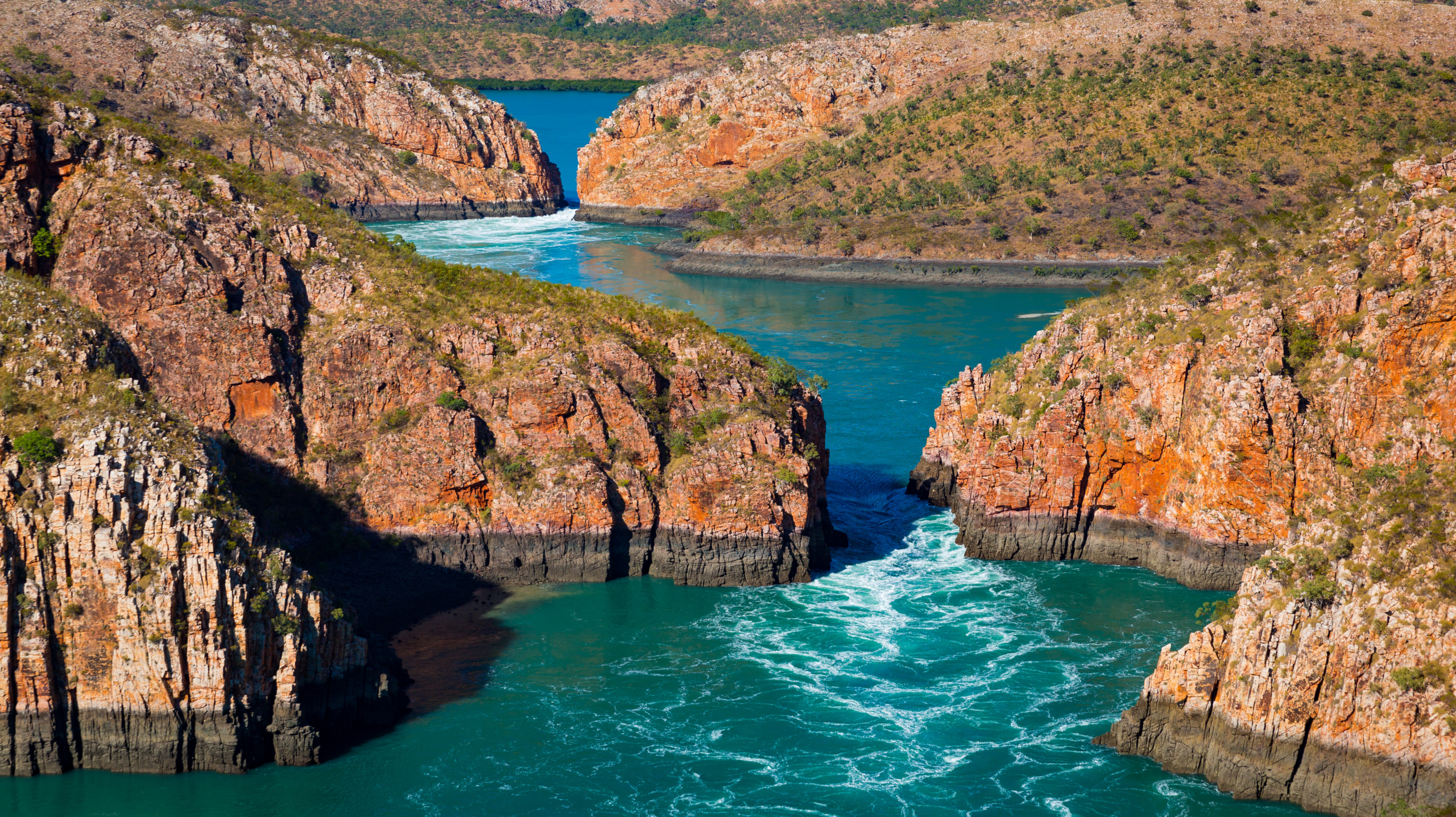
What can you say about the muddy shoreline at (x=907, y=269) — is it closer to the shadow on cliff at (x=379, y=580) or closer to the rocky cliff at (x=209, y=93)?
the rocky cliff at (x=209, y=93)

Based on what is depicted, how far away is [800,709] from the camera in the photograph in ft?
160

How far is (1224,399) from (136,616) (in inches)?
1692

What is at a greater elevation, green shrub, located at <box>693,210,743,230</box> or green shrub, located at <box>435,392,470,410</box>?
green shrub, located at <box>693,210,743,230</box>

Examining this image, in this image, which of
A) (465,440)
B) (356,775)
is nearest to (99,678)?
(356,775)

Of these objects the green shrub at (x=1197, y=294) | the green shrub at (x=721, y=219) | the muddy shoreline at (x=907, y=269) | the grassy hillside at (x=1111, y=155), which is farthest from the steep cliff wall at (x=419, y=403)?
the green shrub at (x=721, y=219)

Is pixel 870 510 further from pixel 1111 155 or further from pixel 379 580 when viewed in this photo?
pixel 1111 155

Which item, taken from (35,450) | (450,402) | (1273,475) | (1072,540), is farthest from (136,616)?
(1273,475)

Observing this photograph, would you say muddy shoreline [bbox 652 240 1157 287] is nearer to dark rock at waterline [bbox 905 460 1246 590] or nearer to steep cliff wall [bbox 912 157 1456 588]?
steep cliff wall [bbox 912 157 1456 588]

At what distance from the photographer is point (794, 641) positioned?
5428cm

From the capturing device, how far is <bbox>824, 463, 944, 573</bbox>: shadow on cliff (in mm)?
65000

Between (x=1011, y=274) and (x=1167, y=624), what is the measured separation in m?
94.7

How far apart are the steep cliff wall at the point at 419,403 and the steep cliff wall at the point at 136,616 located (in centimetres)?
1344

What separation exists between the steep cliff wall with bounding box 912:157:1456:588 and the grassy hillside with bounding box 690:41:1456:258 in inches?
3344

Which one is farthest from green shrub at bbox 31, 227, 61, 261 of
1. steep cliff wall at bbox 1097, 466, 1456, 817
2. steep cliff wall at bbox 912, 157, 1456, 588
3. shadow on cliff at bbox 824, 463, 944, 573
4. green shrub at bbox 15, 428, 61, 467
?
steep cliff wall at bbox 1097, 466, 1456, 817
